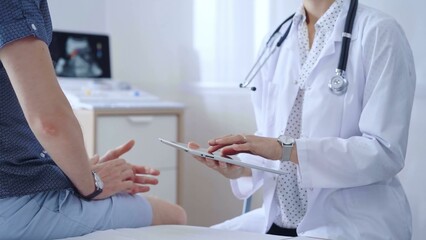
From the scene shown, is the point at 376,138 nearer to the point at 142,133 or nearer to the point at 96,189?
the point at 96,189

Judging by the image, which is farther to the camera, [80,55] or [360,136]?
[80,55]

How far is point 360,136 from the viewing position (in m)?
1.40

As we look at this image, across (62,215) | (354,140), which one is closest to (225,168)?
(354,140)

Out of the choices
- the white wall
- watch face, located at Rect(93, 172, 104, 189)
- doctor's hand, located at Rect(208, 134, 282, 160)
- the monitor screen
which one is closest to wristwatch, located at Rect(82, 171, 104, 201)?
watch face, located at Rect(93, 172, 104, 189)

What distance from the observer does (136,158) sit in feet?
8.55

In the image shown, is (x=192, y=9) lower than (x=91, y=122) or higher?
higher

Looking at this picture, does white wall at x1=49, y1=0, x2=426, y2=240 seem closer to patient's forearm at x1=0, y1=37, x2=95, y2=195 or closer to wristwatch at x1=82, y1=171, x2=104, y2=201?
wristwatch at x1=82, y1=171, x2=104, y2=201

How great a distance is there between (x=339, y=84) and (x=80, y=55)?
1.80 metres

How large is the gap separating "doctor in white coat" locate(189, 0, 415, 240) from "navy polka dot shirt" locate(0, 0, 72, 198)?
0.35 metres

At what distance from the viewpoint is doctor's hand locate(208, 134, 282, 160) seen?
1291mm

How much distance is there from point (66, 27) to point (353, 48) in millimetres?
1974

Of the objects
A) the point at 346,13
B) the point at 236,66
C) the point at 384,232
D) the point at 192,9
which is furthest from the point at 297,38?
the point at 192,9

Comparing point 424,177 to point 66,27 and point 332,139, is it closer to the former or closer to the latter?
point 332,139

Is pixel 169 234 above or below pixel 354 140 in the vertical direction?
below
